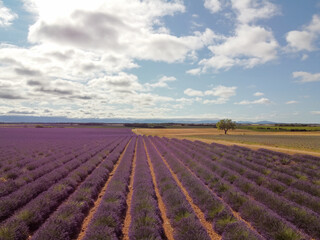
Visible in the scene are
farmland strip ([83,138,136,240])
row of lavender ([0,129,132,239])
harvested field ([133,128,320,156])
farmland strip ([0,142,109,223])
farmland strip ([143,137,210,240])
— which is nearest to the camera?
farmland strip ([83,138,136,240])

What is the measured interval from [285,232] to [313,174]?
791 centimetres

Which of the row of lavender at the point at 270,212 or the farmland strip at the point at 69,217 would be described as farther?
the row of lavender at the point at 270,212

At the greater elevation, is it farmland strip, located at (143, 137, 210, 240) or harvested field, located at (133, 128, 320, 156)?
farmland strip, located at (143, 137, 210, 240)

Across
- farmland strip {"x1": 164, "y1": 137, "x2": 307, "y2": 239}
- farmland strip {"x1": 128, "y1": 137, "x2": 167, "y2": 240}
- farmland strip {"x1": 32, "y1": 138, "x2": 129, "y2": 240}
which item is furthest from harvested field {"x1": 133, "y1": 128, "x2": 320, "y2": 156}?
farmland strip {"x1": 32, "y1": 138, "x2": 129, "y2": 240}

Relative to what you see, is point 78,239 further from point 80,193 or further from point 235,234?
point 235,234

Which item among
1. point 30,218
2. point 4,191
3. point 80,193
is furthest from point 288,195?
point 4,191

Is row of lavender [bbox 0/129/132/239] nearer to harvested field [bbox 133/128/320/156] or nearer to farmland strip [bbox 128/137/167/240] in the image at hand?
farmland strip [bbox 128/137/167/240]


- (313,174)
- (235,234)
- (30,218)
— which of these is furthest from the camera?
(313,174)

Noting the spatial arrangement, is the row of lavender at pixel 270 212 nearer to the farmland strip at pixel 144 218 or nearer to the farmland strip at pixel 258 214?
the farmland strip at pixel 258 214

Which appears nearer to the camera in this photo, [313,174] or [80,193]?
[80,193]

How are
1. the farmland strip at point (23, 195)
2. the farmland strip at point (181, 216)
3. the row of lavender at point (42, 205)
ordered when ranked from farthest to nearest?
the farmland strip at point (23, 195) < the row of lavender at point (42, 205) < the farmland strip at point (181, 216)

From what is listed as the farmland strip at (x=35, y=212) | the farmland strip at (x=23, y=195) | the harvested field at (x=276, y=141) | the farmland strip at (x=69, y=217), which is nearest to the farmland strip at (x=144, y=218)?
the farmland strip at (x=69, y=217)

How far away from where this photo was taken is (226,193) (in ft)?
24.0

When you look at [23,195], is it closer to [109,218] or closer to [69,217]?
[69,217]
